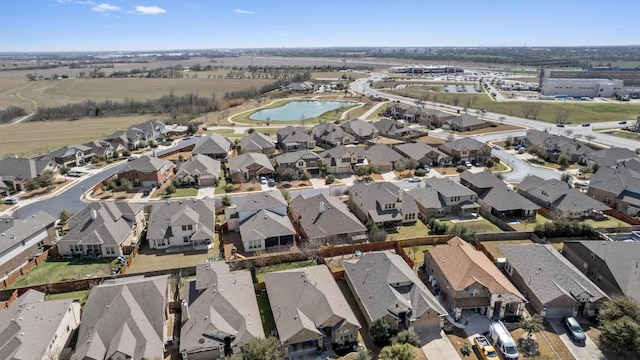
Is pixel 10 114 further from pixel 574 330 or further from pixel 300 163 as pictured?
pixel 574 330

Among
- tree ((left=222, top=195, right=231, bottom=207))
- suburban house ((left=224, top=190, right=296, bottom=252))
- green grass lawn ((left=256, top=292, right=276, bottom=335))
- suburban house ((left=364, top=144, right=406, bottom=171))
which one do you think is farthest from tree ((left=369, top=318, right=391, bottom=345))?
suburban house ((left=364, top=144, right=406, bottom=171))

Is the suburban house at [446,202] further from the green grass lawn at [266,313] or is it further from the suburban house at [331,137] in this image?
the suburban house at [331,137]

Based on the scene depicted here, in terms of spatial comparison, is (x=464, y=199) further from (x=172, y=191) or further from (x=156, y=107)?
(x=156, y=107)

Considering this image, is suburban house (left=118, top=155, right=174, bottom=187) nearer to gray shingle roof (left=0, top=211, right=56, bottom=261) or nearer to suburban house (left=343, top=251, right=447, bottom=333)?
gray shingle roof (left=0, top=211, right=56, bottom=261)

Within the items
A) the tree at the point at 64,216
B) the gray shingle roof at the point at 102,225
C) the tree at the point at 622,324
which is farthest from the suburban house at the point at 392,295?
the tree at the point at 64,216

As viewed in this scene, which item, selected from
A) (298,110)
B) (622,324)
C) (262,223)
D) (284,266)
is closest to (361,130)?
(262,223)
